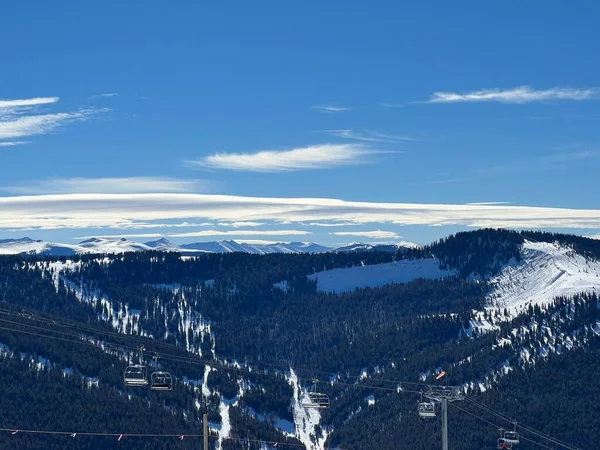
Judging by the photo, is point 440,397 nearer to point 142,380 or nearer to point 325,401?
point 142,380

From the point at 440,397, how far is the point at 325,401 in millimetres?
55313

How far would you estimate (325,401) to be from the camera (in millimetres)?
188250

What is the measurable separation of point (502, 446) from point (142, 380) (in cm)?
4941

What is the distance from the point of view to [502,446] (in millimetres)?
170125

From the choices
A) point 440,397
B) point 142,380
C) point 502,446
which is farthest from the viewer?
point 502,446

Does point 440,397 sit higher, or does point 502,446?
point 440,397

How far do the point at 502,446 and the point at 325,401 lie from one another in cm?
2968

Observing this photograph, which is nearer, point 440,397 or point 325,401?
point 440,397

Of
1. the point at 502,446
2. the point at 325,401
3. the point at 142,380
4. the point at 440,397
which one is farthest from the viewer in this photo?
the point at 325,401

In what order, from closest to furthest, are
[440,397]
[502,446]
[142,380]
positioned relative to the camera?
1. [440,397]
2. [142,380]
3. [502,446]

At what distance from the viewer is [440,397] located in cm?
13462

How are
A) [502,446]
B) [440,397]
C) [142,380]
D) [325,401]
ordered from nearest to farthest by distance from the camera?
1. [440,397]
2. [142,380]
3. [502,446]
4. [325,401]

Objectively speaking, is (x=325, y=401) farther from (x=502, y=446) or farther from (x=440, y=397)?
(x=440, y=397)

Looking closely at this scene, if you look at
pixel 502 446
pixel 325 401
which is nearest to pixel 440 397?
pixel 502 446
